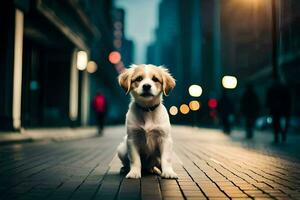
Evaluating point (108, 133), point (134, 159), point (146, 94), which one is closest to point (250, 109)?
point (108, 133)

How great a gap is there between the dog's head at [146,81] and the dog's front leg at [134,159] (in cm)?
55

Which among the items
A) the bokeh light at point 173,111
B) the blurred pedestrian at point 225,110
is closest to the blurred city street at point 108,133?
the blurred pedestrian at point 225,110

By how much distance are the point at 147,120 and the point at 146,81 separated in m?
0.48

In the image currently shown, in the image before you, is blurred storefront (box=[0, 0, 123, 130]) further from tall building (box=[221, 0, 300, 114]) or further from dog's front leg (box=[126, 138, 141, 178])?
dog's front leg (box=[126, 138, 141, 178])

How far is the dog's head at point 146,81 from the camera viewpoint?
18.5 ft

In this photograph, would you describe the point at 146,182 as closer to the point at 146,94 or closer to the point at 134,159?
the point at 134,159

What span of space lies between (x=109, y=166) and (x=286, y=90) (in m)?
9.97

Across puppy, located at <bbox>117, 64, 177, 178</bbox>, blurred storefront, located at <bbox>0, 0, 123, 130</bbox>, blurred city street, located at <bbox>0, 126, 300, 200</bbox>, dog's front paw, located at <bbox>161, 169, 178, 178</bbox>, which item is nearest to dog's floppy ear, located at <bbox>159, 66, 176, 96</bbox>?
puppy, located at <bbox>117, 64, 177, 178</bbox>

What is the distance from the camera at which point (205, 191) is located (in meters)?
5.05

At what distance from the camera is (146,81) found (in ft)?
18.4

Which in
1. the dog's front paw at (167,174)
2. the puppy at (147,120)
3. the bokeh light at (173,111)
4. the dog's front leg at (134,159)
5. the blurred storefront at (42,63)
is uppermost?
the bokeh light at (173,111)

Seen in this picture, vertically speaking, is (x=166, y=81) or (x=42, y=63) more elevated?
(x=42, y=63)

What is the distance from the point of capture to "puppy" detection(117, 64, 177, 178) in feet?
18.8

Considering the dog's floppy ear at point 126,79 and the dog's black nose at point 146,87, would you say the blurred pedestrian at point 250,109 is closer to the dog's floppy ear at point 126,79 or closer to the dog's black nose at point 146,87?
the dog's floppy ear at point 126,79
